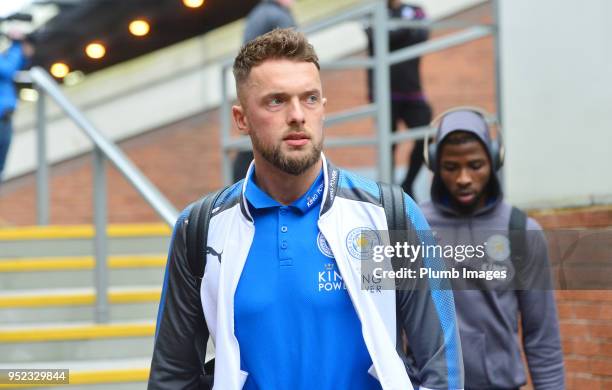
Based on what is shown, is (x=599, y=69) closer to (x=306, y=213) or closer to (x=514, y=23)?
(x=514, y=23)

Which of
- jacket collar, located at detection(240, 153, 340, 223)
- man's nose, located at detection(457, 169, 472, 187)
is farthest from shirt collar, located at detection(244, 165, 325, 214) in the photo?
man's nose, located at detection(457, 169, 472, 187)

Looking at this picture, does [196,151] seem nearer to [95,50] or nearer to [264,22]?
[95,50]

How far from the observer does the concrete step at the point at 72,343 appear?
6.85 m

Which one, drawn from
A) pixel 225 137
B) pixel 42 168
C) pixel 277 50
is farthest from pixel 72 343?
pixel 277 50

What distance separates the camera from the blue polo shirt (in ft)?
9.36

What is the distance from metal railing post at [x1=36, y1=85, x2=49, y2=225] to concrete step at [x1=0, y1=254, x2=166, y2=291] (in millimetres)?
1319

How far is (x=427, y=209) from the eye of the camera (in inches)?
172

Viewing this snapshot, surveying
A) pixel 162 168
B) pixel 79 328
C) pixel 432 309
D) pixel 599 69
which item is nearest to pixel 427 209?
pixel 432 309

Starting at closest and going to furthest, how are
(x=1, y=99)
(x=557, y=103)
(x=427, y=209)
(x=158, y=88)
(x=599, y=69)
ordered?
(x=427, y=209), (x=599, y=69), (x=557, y=103), (x=1, y=99), (x=158, y=88)

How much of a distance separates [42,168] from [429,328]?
22.0 feet

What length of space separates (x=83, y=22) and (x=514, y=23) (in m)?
6.36

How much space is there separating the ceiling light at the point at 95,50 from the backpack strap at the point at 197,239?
995 cm

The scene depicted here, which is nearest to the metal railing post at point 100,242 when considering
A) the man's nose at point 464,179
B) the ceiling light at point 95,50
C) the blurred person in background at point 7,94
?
the blurred person in background at point 7,94

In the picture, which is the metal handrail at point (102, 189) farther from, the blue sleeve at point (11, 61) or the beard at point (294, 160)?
the beard at point (294, 160)
